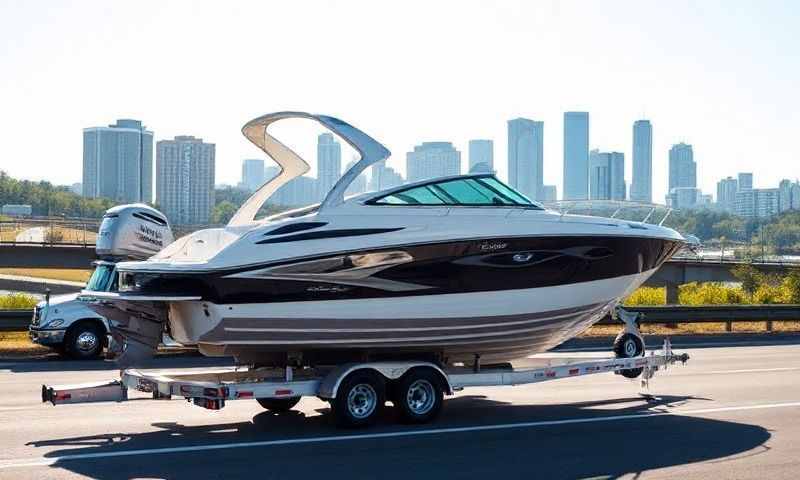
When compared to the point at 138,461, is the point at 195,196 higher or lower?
higher

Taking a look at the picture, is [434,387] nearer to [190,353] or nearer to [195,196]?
[190,353]

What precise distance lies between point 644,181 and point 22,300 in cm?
7120

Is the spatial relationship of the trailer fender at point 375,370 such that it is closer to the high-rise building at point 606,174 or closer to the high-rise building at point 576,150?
the high-rise building at point 606,174

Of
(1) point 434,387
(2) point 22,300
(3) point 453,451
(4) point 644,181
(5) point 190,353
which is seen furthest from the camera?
(4) point 644,181

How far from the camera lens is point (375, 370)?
1187 centimetres

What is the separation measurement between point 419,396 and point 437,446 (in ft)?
4.87

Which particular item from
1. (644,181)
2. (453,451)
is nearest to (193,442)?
(453,451)

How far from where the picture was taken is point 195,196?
163 feet

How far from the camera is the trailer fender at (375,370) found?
1153 centimetres

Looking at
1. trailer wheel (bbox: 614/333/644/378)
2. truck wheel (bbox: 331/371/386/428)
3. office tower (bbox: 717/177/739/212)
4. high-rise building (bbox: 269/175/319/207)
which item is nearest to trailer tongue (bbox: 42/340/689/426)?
truck wheel (bbox: 331/371/386/428)

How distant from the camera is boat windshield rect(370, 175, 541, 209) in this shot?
12641 mm

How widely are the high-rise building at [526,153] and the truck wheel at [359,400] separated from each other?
5.74 meters

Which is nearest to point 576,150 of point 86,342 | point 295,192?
point 86,342

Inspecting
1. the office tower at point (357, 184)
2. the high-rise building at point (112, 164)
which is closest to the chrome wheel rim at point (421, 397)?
the office tower at point (357, 184)
